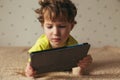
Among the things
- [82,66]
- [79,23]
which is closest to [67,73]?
[82,66]

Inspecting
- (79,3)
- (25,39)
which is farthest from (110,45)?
(25,39)

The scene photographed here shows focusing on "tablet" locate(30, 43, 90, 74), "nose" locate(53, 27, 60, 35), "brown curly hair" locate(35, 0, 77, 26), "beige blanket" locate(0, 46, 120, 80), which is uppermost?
"brown curly hair" locate(35, 0, 77, 26)

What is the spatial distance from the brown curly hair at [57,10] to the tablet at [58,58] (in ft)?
0.39

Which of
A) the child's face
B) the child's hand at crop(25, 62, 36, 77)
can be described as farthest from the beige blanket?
the child's face

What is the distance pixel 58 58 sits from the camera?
2.90ft

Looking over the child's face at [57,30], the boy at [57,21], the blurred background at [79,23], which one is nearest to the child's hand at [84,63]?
the boy at [57,21]

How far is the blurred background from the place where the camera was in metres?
1.34

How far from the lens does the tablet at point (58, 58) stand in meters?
0.84

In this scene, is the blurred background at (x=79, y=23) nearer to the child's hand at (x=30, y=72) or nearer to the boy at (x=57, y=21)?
the boy at (x=57, y=21)

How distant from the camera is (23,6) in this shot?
52.9 inches

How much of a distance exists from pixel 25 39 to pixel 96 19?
369 millimetres

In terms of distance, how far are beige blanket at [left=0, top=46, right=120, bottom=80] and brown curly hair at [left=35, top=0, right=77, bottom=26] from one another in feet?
0.63

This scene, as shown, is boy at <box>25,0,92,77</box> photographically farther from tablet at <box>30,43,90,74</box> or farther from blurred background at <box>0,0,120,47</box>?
blurred background at <box>0,0,120,47</box>

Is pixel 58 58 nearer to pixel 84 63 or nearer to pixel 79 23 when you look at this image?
pixel 84 63
